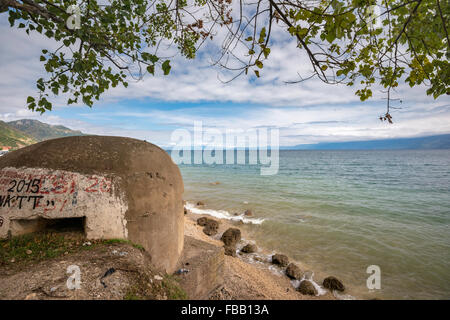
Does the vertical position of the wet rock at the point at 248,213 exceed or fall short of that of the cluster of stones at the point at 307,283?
it exceeds it

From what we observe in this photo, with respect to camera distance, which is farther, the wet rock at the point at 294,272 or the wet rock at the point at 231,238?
the wet rock at the point at 231,238

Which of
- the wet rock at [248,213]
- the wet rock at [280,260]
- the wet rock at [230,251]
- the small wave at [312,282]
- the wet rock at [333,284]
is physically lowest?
the small wave at [312,282]

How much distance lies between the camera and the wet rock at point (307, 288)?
22.4 feet

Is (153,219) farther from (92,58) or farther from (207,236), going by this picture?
(207,236)

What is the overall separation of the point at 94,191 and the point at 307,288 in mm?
7005

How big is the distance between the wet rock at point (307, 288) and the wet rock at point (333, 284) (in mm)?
490

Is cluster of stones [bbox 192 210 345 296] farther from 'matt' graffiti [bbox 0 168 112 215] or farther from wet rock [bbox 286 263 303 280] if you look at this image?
'matt' graffiti [bbox 0 168 112 215]

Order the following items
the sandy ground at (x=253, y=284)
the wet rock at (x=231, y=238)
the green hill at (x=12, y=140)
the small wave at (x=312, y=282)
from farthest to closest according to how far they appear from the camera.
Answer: the green hill at (x=12, y=140)
the wet rock at (x=231, y=238)
the small wave at (x=312, y=282)
the sandy ground at (x=253, y=284)

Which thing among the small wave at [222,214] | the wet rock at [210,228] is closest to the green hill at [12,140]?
the small wave at [222,214]

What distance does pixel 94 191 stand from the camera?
3.48 metres

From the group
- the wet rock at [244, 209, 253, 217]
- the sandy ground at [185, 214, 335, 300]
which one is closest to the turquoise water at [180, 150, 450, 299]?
the wet rock at [244, 209, 253, 217]

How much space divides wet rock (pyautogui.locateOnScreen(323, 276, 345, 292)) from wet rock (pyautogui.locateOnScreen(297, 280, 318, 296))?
49 cm

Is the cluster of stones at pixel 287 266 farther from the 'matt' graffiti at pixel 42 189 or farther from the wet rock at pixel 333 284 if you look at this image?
the 'matt' graffiti at pixel 42 189
